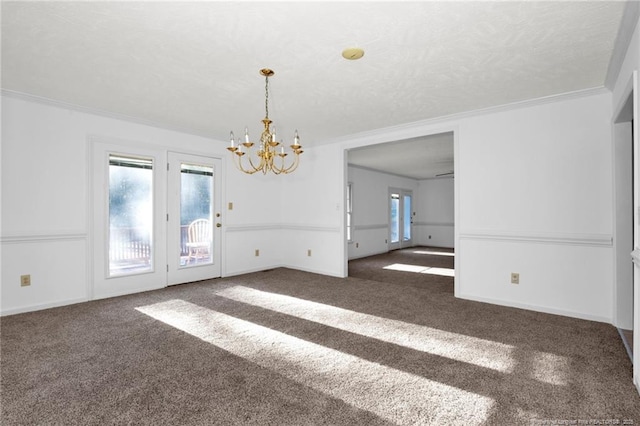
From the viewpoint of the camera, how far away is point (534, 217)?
3.65m

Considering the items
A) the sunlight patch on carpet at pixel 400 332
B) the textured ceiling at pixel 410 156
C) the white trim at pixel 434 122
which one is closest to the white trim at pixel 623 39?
the white trim at pixel 434 122

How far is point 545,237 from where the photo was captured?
357 cm

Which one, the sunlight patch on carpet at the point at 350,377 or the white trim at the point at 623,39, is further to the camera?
the white trim at the point at 623,39

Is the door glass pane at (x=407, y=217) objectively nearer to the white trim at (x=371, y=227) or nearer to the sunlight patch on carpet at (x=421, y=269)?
the white trim at (x=371, y=227)

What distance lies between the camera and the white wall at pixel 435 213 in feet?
33.9

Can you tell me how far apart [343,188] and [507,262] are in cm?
271

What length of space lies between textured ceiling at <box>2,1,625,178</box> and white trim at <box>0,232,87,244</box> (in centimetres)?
155

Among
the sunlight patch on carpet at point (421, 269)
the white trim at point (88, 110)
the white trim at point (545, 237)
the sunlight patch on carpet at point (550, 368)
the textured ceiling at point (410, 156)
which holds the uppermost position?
the white trim at point (88, 110)

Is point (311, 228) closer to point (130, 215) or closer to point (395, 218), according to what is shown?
point (130, 215)

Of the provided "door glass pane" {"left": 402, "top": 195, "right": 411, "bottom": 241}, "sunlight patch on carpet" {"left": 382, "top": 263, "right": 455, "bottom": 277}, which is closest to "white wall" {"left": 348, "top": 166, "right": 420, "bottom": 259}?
"door glass pane" {"left": 402, "top": 195, "right": 411, "bottom": 241}

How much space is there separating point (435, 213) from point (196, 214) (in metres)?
8.07

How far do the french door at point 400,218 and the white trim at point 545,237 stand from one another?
541 centimetres

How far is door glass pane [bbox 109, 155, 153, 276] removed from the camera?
13.9 feet

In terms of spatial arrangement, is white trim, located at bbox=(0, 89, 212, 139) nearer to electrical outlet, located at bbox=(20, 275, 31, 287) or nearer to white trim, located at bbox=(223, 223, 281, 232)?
white trim, located at bbox=(223, 223, 281, 232)
